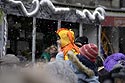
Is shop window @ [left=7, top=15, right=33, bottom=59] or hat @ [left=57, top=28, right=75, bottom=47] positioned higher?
hat @ [left=57, top=28, right=75, bottom=47]

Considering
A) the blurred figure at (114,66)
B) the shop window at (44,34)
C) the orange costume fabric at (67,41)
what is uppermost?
the orange costume fabric at (67,41)

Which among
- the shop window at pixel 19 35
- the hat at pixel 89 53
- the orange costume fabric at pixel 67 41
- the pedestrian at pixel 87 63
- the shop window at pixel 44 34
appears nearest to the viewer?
the pedestrian at pixel 87 63

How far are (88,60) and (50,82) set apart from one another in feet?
8.77

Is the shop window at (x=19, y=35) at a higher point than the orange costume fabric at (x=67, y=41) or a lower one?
lower

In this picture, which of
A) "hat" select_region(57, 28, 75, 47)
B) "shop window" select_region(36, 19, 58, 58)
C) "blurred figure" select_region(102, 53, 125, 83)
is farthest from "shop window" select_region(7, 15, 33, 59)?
"blurred figure" select_region(102, 53, 125, 83)

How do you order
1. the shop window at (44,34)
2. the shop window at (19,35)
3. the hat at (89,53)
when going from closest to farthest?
1. the hat at (89,53)
2. the shop window at (19,35)
3. the shop window at (44,34)

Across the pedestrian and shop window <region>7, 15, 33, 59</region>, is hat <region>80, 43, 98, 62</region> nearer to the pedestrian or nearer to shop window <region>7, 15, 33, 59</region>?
the pedestrian

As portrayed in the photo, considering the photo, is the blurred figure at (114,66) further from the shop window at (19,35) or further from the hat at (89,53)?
the shop window at (19,35)

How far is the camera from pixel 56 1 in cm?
1717

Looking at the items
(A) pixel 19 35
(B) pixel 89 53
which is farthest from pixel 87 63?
(A) pixel 19 35

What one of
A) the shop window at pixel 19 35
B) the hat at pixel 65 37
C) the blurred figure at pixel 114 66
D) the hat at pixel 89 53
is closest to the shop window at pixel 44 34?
the shop window at pixel 19 35

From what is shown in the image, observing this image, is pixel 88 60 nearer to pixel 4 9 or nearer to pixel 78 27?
pixel 4 9

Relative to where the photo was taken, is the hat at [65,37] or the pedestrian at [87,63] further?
the hat at [65,37]

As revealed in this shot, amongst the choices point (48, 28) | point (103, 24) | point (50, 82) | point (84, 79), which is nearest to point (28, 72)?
point (50, 82)
